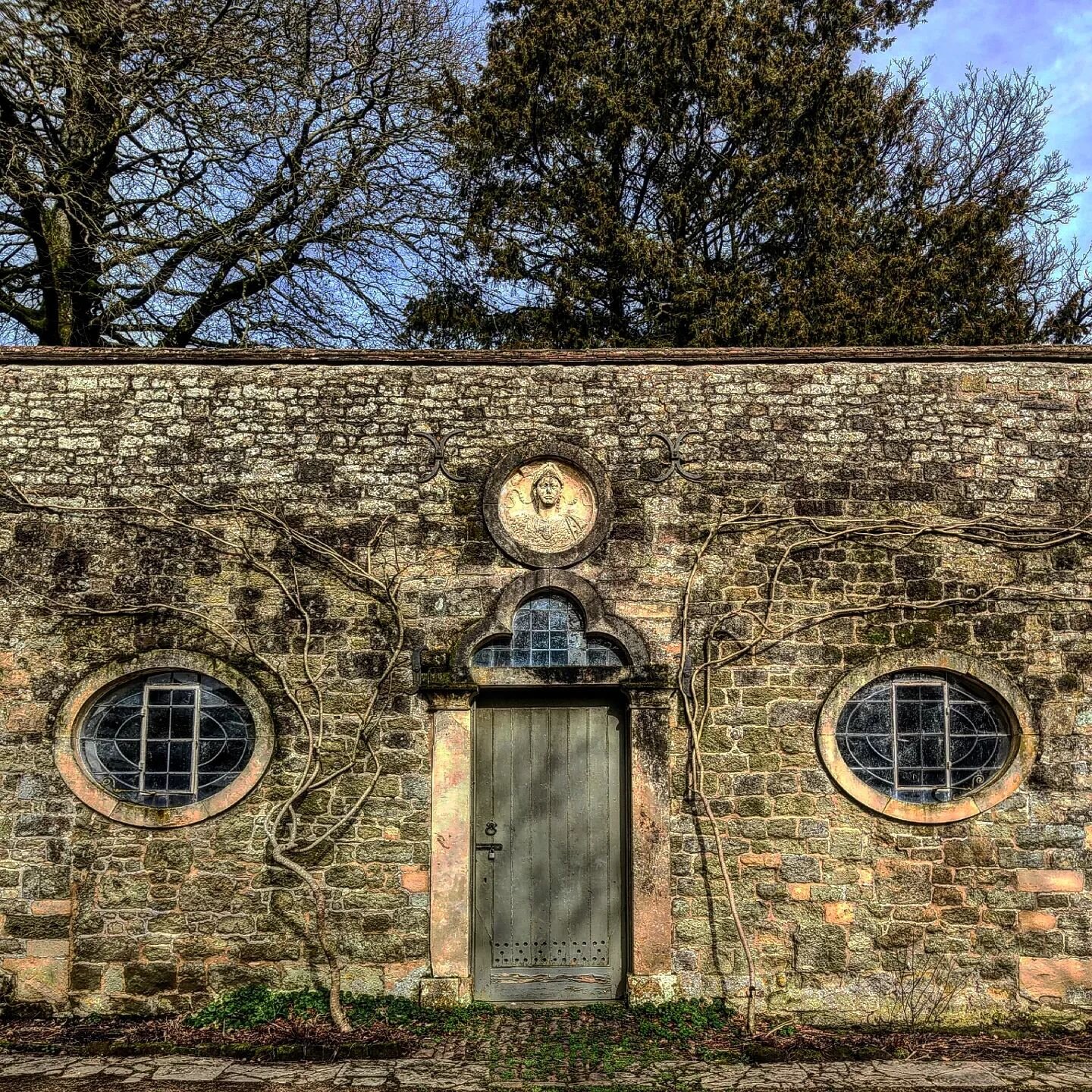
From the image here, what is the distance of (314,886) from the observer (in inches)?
251

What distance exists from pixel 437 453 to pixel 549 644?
147 centimetres

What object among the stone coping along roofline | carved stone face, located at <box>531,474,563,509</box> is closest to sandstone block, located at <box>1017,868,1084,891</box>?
the stone coping along roofline

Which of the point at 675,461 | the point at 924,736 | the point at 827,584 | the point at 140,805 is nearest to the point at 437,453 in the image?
the point at 675,461

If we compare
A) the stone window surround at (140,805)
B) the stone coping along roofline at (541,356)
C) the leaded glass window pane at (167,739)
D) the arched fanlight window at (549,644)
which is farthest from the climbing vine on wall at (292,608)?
the stone coping along roofline at (541,356)

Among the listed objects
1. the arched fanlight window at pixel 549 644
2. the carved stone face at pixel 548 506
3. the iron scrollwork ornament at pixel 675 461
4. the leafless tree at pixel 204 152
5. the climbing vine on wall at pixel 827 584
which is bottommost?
the arched fanlight window at pixel 549 644

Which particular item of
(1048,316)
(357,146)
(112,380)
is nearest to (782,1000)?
(112,380)

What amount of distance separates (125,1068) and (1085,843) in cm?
580

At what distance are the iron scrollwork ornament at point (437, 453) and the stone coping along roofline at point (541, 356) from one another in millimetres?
475

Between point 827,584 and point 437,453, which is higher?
point 437,453

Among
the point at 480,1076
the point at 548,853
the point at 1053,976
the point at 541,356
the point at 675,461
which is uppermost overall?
the point at 541,356

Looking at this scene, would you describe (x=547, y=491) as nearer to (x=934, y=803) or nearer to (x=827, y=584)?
(x=827, y=584)

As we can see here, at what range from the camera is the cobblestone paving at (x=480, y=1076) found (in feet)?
17.6

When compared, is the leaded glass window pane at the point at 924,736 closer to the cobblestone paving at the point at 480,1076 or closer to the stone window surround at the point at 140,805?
the cobblestone paving at the point at 480,1076

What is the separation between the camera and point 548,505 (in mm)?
6941
